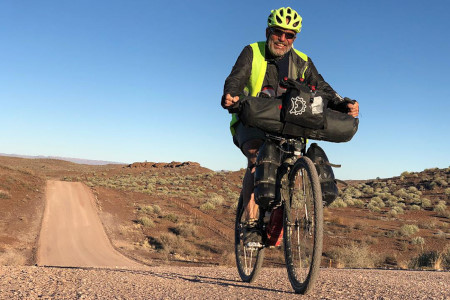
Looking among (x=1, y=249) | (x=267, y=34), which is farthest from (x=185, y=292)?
(x=1, y=249)

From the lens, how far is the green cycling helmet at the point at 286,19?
13.8 ft

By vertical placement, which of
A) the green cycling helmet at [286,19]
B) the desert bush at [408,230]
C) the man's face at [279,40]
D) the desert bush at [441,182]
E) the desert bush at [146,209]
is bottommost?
the desert bush at [146,209]

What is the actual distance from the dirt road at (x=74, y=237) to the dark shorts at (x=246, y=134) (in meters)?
12.1

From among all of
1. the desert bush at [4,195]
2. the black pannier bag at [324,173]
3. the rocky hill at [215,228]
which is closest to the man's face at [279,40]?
the black pannier bag at [324,173]

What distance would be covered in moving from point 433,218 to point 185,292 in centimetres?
2684

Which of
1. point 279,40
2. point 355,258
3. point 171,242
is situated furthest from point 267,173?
point 171,242

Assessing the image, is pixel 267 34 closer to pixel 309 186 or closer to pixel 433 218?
pixel 309 186

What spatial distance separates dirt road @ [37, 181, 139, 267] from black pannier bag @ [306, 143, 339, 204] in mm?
13018

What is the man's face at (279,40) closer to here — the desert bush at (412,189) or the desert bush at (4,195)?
the desert bush at (4,195)

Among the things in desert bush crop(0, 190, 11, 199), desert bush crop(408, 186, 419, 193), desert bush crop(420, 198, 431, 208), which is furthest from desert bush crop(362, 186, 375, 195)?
desert bush crop(0, 190, 11, 199)

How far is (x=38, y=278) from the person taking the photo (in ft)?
15.7

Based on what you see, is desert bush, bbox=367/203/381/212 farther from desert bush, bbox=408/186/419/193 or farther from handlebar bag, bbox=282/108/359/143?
handlebar bag, bbox=282/108/359/143

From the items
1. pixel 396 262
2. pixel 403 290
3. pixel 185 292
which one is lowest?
pixel 396 262

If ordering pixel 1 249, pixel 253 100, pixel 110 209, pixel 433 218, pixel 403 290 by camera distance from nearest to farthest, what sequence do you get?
pixel 253 100 < pixel 403 290 < pixel 1 249 < pixel 433 218 < pixel 110 209
